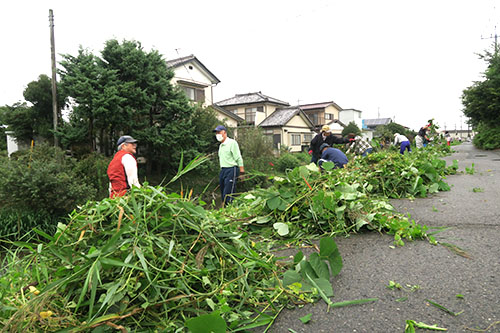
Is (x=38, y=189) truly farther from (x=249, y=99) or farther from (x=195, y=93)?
(x=249, y=99)

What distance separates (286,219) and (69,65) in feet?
39.2

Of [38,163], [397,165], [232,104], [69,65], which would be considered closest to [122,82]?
[69,65]

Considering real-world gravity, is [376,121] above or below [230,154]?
above

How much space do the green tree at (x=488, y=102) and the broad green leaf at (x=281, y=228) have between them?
18.7 meters

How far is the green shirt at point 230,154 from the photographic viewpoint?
5.13 m

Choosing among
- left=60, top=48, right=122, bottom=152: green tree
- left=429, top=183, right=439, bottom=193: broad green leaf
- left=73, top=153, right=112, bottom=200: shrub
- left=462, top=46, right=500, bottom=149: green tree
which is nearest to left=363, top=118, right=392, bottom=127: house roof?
left=462, top=46, right=500, bottom=149: green tree

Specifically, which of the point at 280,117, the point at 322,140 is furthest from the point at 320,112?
the point at 322,140

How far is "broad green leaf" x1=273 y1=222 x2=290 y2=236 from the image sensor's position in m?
2.13

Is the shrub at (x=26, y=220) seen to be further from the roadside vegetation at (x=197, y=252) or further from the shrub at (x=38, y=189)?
the roadside vegetation at (x=197, y=252)

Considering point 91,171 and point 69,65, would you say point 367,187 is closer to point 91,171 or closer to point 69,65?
point 91,171

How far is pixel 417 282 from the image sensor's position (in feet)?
5.17

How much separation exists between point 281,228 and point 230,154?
3.12 m

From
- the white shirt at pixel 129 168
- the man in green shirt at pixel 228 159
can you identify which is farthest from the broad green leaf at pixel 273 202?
the man in green shirt at pixel 228 159

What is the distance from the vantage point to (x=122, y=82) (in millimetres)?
11508
